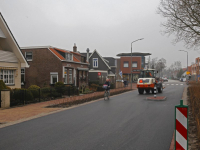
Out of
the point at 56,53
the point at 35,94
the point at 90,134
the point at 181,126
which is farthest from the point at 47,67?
the point at 181,126

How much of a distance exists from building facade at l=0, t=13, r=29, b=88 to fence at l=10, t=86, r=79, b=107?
3848 millimetres

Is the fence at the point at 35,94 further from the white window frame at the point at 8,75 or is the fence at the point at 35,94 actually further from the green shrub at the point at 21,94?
the white window frame at the point at 8,75

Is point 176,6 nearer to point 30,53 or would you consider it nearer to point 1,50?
point 1,50

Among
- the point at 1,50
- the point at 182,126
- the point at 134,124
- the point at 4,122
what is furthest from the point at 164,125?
the point at 1,50

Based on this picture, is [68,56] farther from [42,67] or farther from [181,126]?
[181,126]

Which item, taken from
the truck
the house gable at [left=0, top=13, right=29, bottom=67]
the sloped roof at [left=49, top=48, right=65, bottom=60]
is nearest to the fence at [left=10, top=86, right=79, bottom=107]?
the house gable at [left=0, top=13, right=29, bottom=67]

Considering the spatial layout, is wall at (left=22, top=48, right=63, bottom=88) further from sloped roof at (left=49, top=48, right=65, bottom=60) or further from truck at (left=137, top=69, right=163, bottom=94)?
truck at (left=137, top=69, right=163, bottom=94)

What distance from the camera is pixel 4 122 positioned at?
393 inches

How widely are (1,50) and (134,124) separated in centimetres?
1544

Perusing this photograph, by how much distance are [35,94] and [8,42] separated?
6396mm

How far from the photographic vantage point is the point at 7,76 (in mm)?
21625

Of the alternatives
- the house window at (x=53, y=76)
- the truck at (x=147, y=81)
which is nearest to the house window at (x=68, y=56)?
the house window at (x=53, y=76)

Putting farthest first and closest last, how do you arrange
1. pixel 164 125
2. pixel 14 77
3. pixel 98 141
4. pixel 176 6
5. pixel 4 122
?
pixel 14 77, pixel 176 6, pixel 4 122, pixel 164 125, pixel 98 141

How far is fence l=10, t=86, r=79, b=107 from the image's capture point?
1578 centimetres
